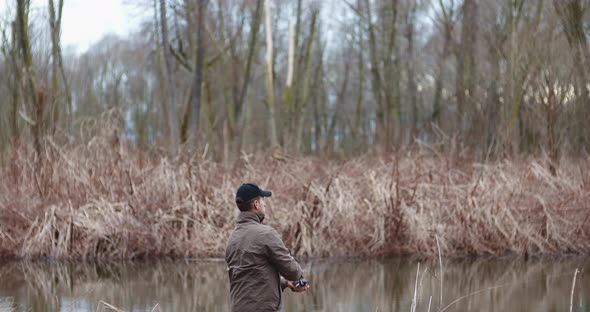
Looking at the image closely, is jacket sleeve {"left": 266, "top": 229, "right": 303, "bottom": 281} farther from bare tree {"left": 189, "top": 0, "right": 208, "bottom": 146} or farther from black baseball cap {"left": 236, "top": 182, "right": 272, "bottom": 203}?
bare tree {"left": 189, "top": 0, "right": 208, "bottom": 146}

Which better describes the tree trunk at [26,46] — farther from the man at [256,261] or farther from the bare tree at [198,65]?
the man at [256,261]

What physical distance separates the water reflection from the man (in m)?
3.35

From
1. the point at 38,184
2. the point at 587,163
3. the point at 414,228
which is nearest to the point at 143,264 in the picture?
the point at 38,184

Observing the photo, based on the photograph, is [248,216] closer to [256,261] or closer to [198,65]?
[256,261]

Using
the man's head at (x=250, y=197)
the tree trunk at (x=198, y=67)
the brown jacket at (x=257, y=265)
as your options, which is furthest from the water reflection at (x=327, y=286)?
the tree trunk at (x=198, y=67)

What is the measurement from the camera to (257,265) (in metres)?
5.59

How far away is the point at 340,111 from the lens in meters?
41.6

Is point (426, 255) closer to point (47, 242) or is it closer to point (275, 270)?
point (47, 242)

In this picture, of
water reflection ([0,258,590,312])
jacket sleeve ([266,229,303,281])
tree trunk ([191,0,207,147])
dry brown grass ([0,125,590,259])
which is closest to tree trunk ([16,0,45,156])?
dry brown grass ([0,125,590,259])

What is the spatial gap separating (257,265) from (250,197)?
45 cm

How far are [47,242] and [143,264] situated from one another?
1722 millimetres

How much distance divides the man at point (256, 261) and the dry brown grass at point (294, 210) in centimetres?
825

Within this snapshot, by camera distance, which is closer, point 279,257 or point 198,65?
point 279,257

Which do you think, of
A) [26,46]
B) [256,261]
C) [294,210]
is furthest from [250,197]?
[26,46]
